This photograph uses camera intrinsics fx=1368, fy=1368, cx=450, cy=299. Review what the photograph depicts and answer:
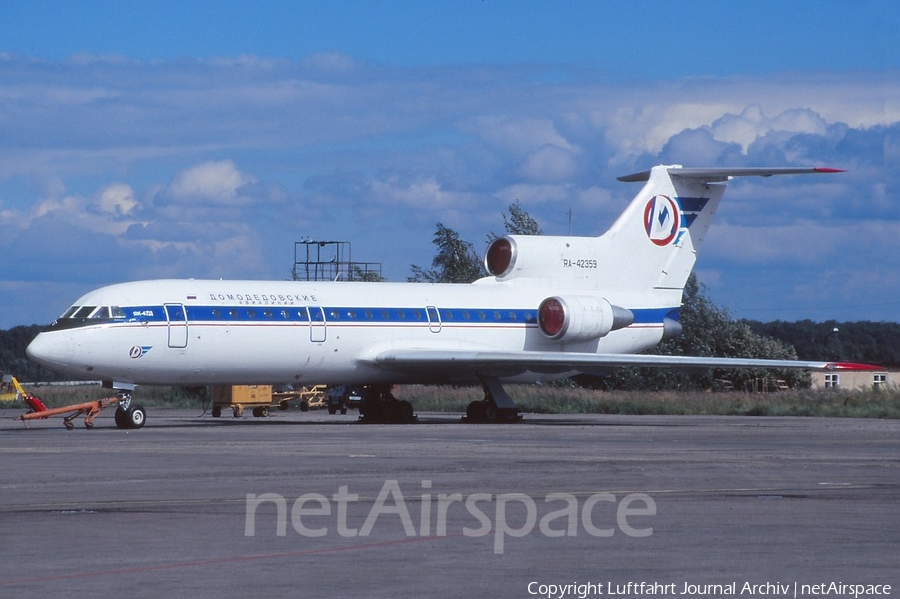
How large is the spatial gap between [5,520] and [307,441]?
43.7ft

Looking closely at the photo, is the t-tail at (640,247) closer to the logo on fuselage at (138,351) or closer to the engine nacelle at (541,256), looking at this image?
the engine nacelle at (541,256)

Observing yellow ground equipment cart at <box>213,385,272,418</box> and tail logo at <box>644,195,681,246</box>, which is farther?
yellow ground equipment cart at <box>213,385,272,418</box>

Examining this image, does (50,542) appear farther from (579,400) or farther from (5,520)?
(579,400)

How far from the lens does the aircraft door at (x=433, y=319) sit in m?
37.0

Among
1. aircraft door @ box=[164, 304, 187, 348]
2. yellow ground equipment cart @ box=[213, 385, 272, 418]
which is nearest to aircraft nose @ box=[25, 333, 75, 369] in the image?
aircraft door @ box=[164, 304, 187, 348]

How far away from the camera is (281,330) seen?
111 feet

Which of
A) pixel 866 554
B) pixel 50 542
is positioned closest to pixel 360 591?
pixel 50 542

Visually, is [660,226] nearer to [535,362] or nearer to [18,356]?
[535,362]

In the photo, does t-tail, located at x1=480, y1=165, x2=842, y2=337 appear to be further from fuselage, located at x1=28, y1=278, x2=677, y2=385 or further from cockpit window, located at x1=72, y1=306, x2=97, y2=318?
cockpit window, located at x1=72, y1=306, x2=97, y2=318

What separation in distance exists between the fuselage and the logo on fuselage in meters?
0.02

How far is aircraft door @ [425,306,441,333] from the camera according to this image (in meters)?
37.0

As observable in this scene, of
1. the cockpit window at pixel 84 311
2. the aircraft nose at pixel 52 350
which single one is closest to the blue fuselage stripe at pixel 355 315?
the cockpit window at pixel 84 311

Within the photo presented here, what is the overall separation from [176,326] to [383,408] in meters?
7.88

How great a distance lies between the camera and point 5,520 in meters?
12.4
